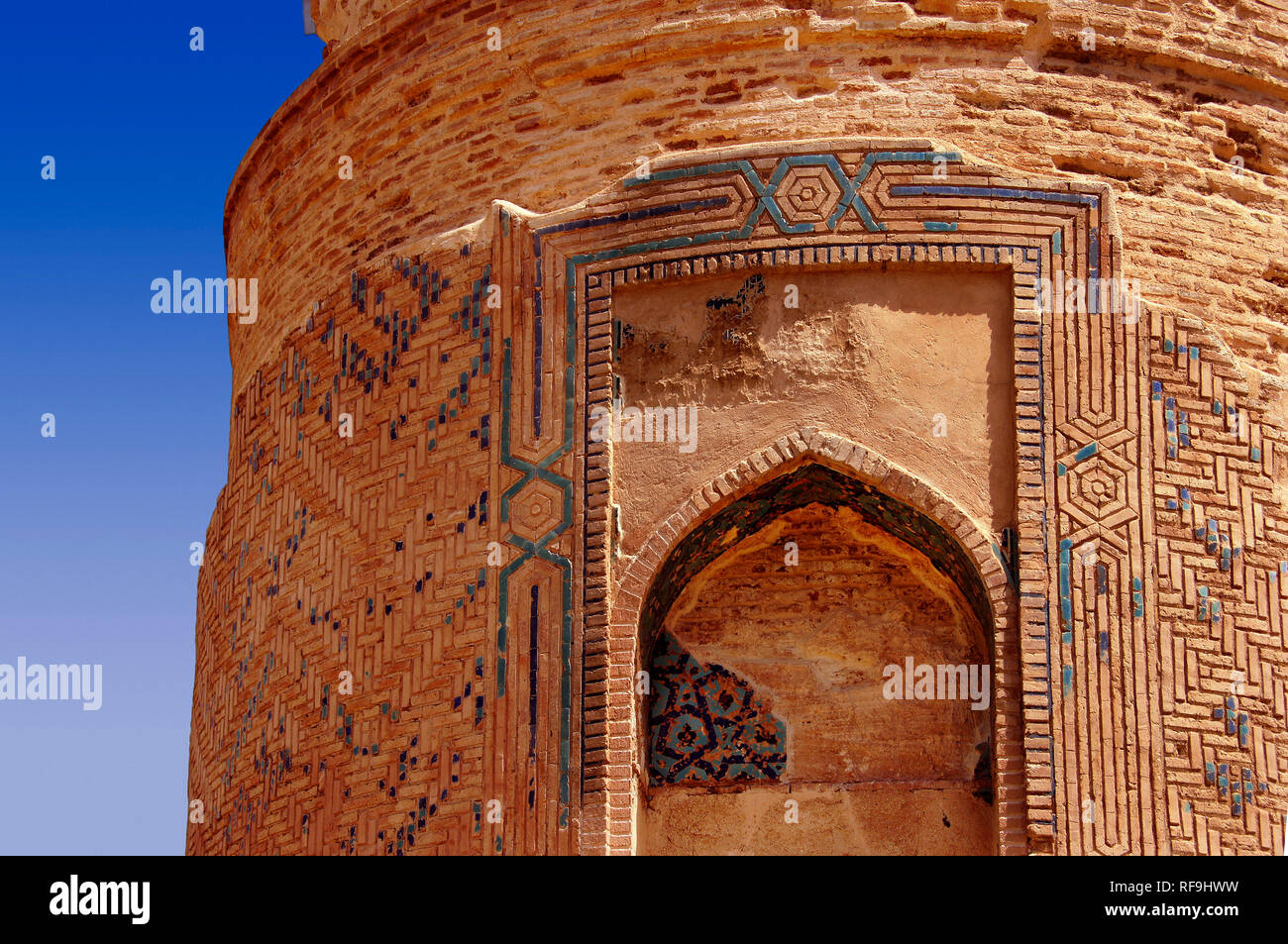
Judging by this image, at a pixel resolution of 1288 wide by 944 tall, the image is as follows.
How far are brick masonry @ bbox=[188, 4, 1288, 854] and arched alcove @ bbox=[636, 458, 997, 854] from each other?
22 centimetres

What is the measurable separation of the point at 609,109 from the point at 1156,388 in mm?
2225

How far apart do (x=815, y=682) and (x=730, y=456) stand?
0.87m

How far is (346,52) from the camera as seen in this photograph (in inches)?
391

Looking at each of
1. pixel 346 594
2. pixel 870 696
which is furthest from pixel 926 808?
pixel 346 594

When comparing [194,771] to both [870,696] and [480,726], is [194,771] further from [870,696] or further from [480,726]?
[870,696]

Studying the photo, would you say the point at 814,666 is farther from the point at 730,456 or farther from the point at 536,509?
the point at 536,509

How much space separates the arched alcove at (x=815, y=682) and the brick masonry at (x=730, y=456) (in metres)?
0.22

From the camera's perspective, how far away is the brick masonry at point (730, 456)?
27.2 feet

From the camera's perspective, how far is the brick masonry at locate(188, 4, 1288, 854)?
8.28 metres

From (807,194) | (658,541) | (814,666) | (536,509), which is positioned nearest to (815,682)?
(814,666)

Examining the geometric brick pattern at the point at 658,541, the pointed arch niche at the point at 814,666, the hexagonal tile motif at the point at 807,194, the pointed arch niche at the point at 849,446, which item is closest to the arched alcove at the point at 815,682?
the pointed arch niche at the point at 814,666

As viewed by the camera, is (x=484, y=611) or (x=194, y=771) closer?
(x=484, y=611)

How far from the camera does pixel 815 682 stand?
29.2 feet

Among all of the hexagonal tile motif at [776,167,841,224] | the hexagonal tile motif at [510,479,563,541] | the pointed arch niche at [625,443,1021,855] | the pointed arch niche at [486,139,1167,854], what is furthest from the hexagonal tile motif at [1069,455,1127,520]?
the hexagonal tile motif at [510,479,563,541]
